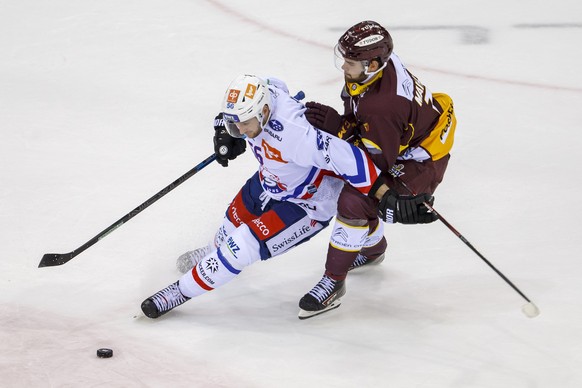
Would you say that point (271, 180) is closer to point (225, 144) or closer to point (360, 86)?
point (225, 144)

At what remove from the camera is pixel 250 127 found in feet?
12.3

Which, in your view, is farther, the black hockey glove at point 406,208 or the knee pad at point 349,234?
the knee pad at point 349,234

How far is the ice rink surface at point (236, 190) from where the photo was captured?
3.71 meters

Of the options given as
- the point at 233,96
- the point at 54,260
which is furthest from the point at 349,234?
the point at 54,260

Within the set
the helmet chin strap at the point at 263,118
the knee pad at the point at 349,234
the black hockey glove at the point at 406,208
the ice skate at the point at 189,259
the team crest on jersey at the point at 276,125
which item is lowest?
the ice skate at the point at 189,259

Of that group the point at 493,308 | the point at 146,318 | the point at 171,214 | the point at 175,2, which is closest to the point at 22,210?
the point at 171,214

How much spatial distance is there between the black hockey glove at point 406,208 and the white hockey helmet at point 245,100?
0.57 metres

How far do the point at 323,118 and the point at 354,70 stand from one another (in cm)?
23

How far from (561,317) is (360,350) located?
829 mm

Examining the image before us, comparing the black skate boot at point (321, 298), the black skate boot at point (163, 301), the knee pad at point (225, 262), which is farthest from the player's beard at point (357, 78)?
the black skate boot at point (163, 301)

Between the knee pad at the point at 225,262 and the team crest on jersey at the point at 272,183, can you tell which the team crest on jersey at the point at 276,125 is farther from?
the knee pad at the point at 225,262

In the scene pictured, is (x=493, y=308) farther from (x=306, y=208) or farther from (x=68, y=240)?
(x=68, y=240)

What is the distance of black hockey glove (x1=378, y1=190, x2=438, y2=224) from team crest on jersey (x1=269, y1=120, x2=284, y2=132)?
47cm

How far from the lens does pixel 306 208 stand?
3.99m
